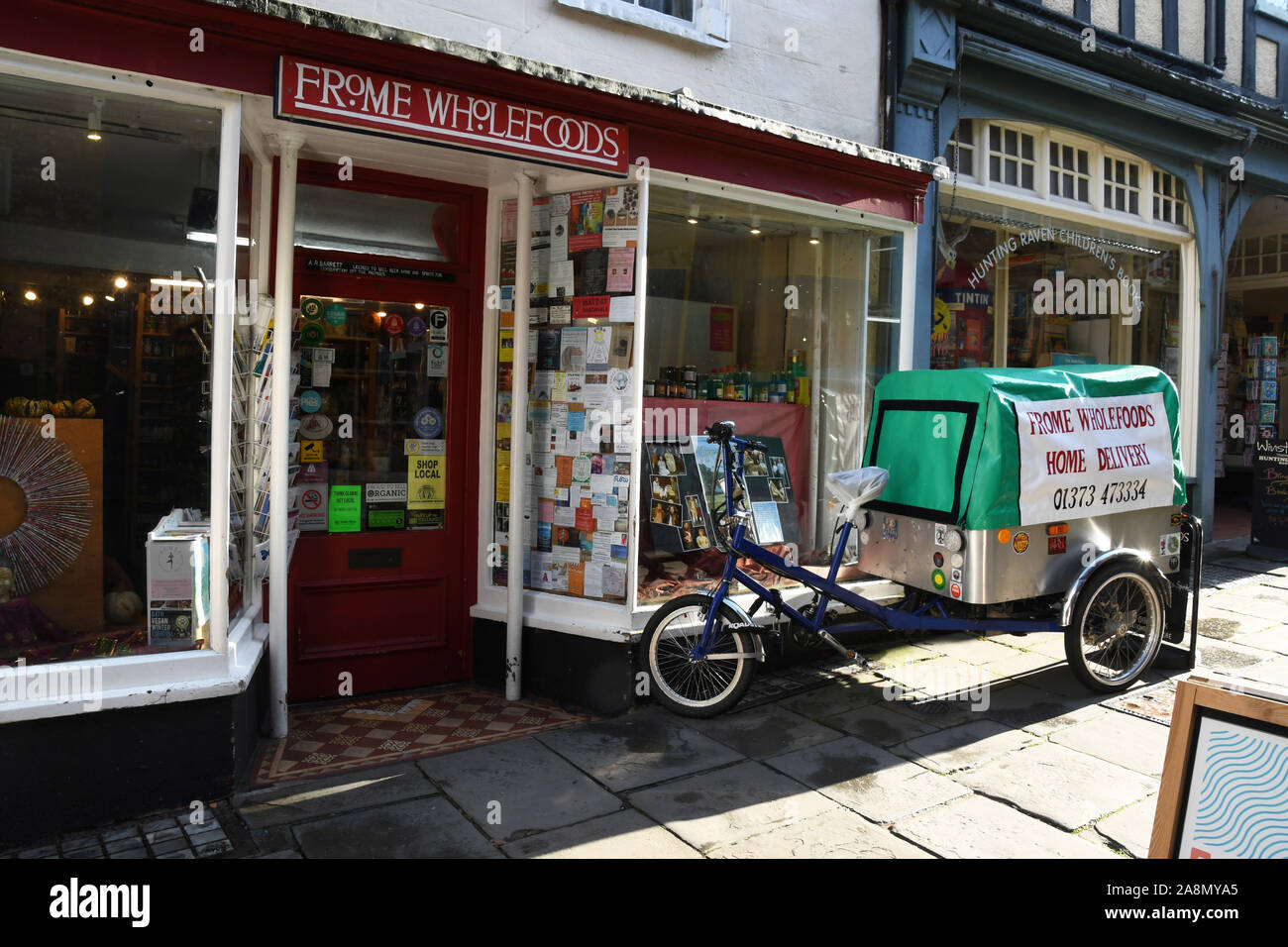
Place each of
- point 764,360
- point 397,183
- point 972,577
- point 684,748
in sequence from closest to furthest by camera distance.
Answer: point 684,748 < point 972,577 < point 397,183 < point 764,360

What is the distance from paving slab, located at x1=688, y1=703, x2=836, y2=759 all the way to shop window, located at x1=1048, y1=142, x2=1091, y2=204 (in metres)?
6.17

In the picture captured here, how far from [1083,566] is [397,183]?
16.3ft

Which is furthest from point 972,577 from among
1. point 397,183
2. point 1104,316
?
point 1104,316

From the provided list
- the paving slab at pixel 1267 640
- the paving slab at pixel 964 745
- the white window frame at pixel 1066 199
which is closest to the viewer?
the paving slab at pixel 964 745

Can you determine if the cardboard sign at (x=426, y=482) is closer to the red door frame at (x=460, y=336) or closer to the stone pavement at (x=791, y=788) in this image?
the red door frame at (x=460, y=336)

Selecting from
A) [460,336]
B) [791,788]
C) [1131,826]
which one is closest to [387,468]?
[460,336]

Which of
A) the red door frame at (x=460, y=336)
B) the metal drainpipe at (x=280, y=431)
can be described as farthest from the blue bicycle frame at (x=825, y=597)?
the metal drainpipe at (x=280, y=431)

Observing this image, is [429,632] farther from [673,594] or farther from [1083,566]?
[1083,566]

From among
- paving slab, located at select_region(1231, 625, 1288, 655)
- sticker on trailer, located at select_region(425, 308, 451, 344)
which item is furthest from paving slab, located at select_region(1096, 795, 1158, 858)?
sticker on trailer, located at select_region(425, 308, 451, 344)

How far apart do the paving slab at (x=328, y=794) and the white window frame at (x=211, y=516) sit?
1.79 feet

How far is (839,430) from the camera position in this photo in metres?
7.18

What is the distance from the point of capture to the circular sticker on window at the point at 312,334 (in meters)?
5.50

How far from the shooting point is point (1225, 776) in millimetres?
2492
